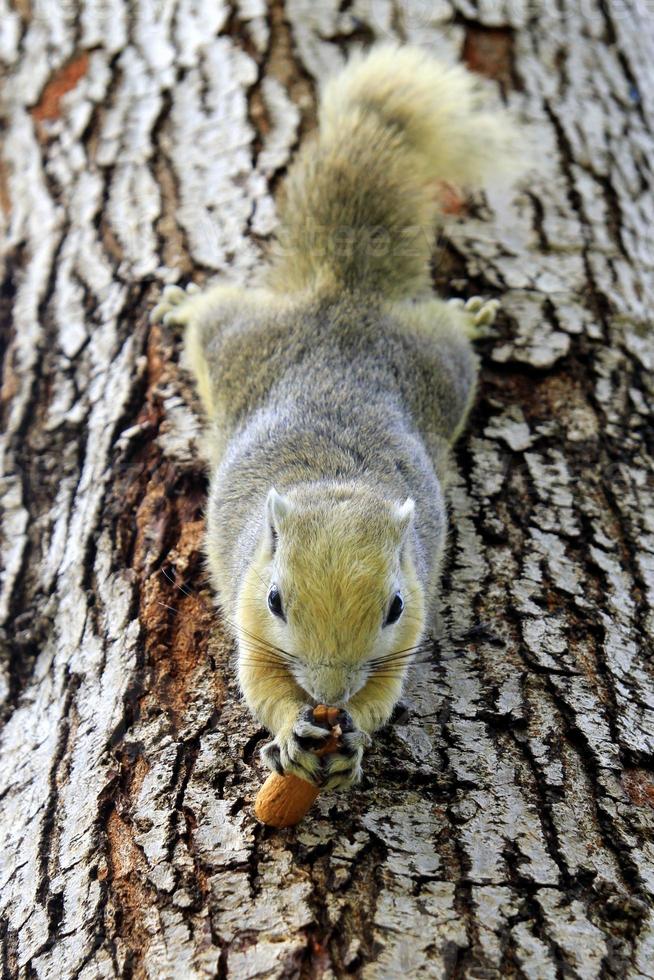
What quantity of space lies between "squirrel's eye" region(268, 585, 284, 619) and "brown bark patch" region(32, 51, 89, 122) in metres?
3.09

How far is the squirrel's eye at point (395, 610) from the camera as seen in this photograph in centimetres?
245

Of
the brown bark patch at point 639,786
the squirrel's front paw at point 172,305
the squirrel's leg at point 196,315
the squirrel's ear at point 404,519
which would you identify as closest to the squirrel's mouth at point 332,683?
the squirrel's ear at point 404,519

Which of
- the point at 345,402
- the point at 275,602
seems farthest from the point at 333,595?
the point at 345,402

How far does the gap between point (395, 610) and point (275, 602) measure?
30 cm

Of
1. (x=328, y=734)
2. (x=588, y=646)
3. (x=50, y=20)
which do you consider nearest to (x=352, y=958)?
(x=328, y=734)

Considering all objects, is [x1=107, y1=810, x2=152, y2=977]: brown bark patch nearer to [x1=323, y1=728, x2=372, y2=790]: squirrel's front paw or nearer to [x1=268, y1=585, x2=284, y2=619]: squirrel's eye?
[x1=323, y1=728, x2=372, y2=790]: squirrel's front paw

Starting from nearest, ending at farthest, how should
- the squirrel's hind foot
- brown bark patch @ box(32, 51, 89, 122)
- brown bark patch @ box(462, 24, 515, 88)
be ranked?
the squirrel's hind foot < brown bark patch @ box(462, 24, 515, 88) < brown bark patch @ box(32, 51, 89, 122)

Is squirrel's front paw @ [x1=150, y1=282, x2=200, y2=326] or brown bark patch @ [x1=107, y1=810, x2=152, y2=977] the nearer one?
brown bark patch @ [x1=107, y1=810, x2=152, y2=977]

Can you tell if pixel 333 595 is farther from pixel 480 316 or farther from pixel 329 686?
pixel 480 316

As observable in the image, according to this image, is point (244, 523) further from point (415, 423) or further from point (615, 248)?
point (615, 248)

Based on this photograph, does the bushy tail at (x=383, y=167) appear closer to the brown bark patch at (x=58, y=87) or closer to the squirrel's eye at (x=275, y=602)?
the brown bark patch at (x=58, y=87)

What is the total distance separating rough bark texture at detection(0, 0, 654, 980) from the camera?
79.4 inches

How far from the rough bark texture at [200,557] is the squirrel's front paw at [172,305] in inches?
2.2

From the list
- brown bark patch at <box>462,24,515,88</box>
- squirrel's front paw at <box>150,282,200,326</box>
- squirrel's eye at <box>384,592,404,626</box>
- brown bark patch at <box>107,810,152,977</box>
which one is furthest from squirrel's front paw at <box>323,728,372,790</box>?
brown bark patch at <box>462,24,515,88</box>
